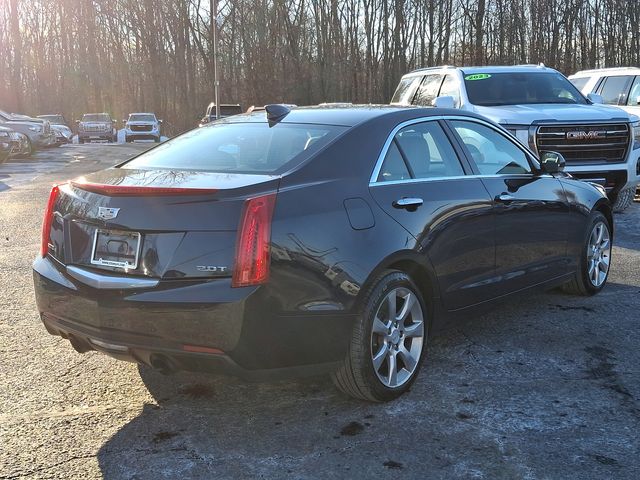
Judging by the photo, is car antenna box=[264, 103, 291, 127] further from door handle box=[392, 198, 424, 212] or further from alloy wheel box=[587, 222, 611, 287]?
alloy wheel box=[587, 222, 611, 287]

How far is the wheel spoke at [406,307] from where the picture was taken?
12.7 feet

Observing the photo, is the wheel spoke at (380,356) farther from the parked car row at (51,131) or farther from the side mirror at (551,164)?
the parked car row at (51,131)

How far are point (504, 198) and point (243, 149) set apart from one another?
71.6 inches

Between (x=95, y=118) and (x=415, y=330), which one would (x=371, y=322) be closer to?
(x=415, y=330)

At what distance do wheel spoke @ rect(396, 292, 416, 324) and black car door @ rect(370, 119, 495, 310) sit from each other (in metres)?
0.25

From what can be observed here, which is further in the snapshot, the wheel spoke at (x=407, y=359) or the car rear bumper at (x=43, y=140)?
the car rear bumper at (x=43, y=140)

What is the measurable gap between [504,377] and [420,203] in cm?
114

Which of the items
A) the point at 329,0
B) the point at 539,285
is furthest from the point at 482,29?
the point at 539,285

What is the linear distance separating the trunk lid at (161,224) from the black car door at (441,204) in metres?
0.84

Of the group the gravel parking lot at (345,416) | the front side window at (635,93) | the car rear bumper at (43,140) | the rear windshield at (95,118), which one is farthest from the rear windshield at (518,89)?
the rear windshield at (95,118)

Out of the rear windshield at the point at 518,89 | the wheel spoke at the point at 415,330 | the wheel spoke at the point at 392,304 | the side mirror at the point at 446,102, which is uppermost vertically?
the rear windshield at the point at 518,89

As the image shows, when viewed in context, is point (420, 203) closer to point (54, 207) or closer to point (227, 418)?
point (227, 418)

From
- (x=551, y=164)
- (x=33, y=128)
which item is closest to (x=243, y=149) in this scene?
(x=551, y=164)

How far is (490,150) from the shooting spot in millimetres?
5016
